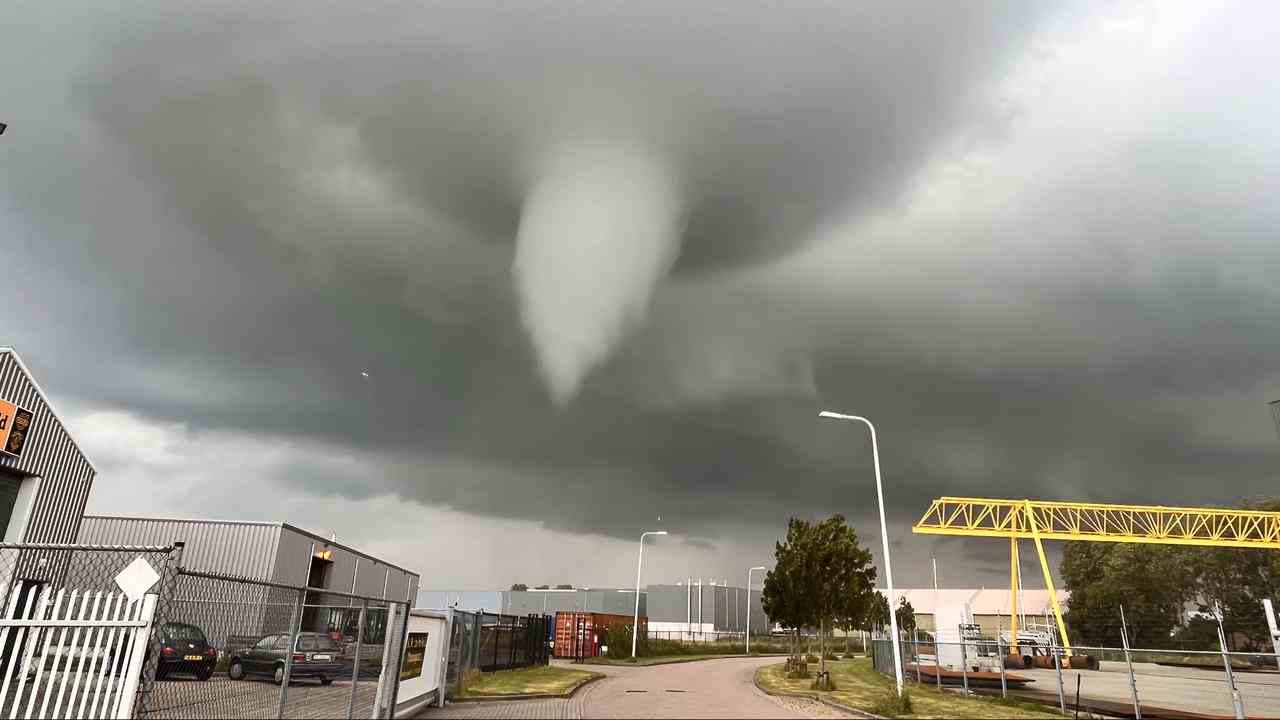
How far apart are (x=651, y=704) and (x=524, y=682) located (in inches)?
250

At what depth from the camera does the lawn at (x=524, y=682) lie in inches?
912

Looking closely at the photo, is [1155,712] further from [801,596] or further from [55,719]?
[55,719]

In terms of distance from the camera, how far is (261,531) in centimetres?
3494

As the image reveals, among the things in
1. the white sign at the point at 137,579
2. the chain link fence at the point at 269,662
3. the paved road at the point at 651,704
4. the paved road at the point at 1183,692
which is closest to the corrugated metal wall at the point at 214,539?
the chain link fence at the point at 269,662

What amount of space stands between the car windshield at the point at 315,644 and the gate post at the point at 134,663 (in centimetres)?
969

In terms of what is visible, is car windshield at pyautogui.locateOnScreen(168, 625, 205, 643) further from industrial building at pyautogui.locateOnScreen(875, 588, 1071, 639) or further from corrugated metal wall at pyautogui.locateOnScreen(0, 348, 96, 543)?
industrial building at pyautogui.locateOnScreen(875, 588, 1071, 639)

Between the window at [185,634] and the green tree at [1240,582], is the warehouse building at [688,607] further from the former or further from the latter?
the window at [185,634]

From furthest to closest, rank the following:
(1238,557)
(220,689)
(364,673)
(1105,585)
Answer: (1105,585), (1238,557), (364,673), (220,689)

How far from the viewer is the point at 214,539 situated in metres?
35.1

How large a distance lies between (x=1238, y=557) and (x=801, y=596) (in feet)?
254

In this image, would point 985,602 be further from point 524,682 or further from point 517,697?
point 517,697

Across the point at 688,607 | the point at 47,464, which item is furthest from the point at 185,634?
the point at 688,607

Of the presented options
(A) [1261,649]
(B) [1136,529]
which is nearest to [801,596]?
(B) [1136,529]

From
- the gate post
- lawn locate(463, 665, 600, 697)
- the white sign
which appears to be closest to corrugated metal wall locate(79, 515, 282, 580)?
lawn locate(463, 665, 600, 697)
